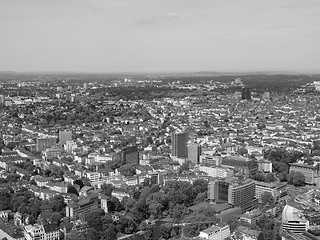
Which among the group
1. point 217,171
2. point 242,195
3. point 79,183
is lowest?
point 79,183

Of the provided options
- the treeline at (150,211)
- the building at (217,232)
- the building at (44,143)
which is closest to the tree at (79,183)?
the treeline at (150,211)

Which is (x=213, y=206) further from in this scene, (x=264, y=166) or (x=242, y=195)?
(x=264, y=166)

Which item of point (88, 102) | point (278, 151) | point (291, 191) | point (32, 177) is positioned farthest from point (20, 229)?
point (88, 102)

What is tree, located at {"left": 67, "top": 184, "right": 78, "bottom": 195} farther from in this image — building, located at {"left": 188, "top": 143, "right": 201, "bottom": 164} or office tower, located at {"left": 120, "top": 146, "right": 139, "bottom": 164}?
building, located at {"left": 188, "top": 143, "right": 201, "bottom": 164}

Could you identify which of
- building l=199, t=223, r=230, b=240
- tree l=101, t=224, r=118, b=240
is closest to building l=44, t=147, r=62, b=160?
tree l=101, t=224, r=118, b=240

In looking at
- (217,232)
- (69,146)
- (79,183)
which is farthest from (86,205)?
(69,146)

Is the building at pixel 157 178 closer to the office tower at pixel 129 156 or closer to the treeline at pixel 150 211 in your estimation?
the treeline at pixel 150 211
